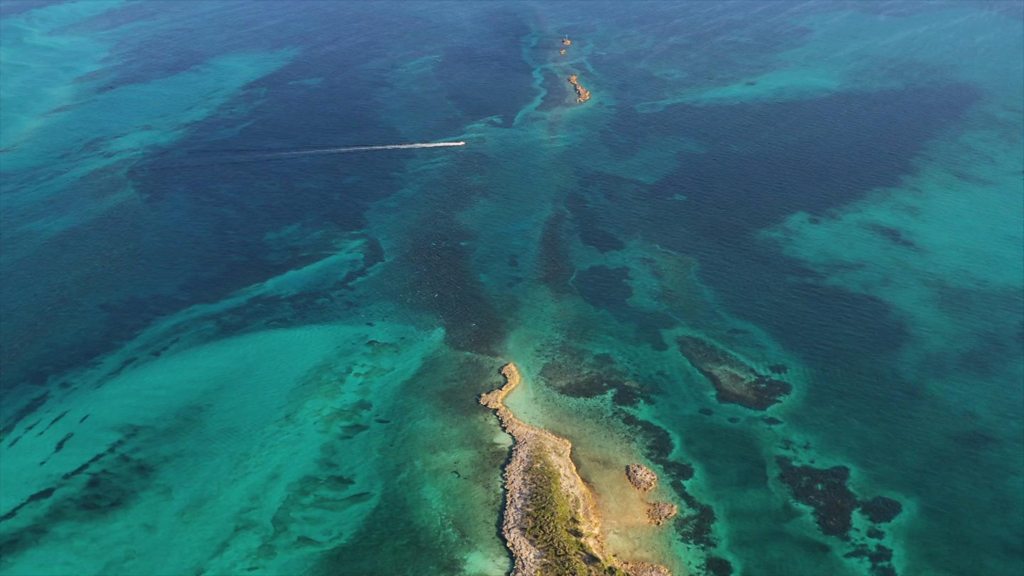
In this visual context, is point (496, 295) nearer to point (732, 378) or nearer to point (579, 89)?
point (732, 378)

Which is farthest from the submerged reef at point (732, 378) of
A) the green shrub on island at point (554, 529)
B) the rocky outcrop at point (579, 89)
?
the rocky outcrop at point (579, 89)

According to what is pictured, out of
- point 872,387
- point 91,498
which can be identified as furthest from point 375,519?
point 872,387

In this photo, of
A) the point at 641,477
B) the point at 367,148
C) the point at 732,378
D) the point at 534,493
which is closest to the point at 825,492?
the point at 732,378

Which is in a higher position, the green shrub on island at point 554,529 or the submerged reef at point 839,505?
the green shrub on island at point 554,529

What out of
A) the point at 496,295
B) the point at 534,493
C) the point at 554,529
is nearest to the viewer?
the point at 554,529

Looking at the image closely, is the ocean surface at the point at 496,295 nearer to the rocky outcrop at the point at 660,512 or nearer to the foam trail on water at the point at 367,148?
the rocky outcrop at the point at 660,512

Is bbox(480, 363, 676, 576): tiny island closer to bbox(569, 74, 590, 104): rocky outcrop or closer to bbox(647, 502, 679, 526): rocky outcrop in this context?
bbox(647, 502, 679, 526): rocky outcrop
